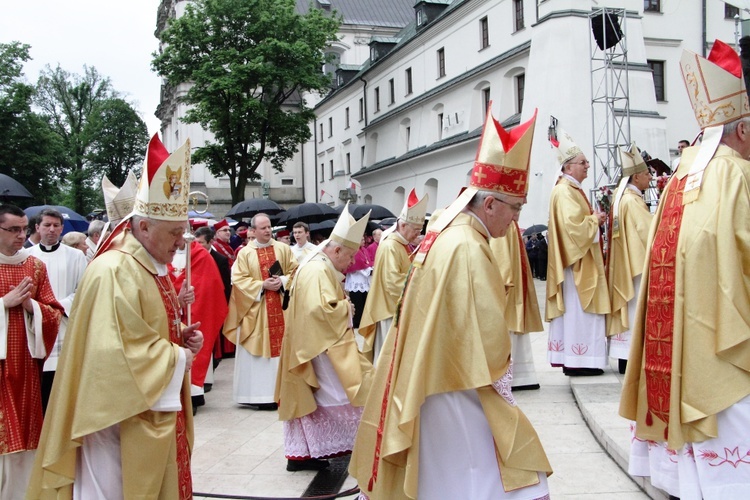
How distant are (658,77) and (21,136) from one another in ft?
95.8

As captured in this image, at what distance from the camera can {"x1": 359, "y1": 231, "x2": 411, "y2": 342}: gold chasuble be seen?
308 inches

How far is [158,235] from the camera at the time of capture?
3.44 m

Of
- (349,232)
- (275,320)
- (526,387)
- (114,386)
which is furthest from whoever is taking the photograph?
(275,320)

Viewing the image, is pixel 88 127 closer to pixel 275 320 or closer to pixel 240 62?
pixel 240 62

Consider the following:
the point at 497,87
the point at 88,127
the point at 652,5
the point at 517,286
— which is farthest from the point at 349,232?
the point at 88,127

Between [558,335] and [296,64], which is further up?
[296,64]

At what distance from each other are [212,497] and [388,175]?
34.1 meters

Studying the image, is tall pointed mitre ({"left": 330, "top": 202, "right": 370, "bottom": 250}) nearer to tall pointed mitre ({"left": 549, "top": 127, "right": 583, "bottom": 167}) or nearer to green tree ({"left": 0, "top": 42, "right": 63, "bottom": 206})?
tall pointed mitre ({"left": 549, "top": 127, "right": 583, "bottom": 167})

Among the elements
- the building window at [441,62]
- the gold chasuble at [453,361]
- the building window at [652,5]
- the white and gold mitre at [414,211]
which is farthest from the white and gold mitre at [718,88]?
the building window at [441,62]

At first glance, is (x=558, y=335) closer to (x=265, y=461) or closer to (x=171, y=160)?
(x=265, y=461)

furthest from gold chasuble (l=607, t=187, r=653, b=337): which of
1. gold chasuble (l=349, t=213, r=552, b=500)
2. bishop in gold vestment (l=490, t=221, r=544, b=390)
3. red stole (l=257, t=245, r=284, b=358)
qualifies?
gold chasuble (l=349, t=213, r=552, b=500)

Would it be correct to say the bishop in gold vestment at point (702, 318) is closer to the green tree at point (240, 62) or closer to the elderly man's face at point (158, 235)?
the elderly man's face at point (158, 235)

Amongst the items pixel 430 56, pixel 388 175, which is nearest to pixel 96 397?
pixel 430 56

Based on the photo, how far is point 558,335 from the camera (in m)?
7.25
